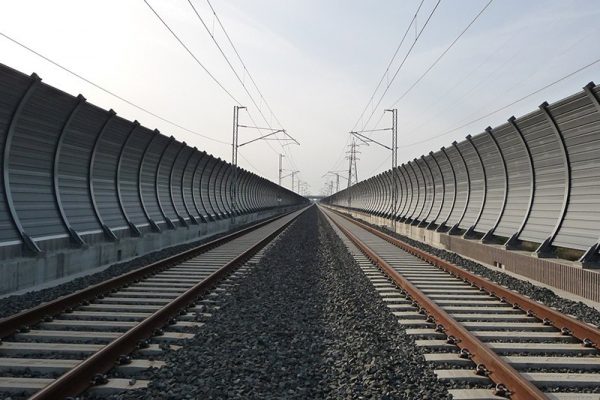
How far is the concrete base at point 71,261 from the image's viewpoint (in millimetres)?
8523

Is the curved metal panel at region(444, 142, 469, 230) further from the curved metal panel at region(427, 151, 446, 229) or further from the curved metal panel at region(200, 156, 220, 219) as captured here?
the curved metal panel at region(200, 156, 220, 219)

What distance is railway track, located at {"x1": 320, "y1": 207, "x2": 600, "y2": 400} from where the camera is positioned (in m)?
4.21

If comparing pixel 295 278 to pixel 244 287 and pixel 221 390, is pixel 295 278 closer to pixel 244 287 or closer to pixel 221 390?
pixel 244 287

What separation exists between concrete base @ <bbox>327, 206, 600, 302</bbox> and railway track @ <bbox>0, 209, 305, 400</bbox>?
6.98 metres

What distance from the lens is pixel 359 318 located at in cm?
695

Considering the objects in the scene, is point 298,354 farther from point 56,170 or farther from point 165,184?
point 165,184

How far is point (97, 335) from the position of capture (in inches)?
223

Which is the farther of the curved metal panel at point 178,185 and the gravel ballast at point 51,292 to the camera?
the curved metal panel at point 178,185

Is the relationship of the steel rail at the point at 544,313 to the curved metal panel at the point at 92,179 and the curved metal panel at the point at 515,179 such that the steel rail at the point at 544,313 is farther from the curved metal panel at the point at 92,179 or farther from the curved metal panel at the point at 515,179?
the curved metal panel at the point at 92,179

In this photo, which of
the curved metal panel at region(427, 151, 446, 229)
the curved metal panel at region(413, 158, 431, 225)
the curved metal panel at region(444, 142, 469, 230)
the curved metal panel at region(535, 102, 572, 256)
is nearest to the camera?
the curved metal panel at region(535, 102, 572, 256)

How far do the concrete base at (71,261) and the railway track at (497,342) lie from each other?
6953mm

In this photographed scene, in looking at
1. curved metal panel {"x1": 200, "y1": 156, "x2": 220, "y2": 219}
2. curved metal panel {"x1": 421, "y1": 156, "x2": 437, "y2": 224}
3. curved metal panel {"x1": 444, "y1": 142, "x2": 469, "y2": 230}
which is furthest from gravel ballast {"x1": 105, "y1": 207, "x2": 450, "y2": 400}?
curved metal panel {"x1": 200, "y1": 156, "x2": 220, "y2": 219}

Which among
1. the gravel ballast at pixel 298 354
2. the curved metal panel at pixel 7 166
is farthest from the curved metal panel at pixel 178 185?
the gravel ballast at pixel 298 354

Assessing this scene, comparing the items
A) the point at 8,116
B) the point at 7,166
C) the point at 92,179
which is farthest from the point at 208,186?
the point at 8,116
